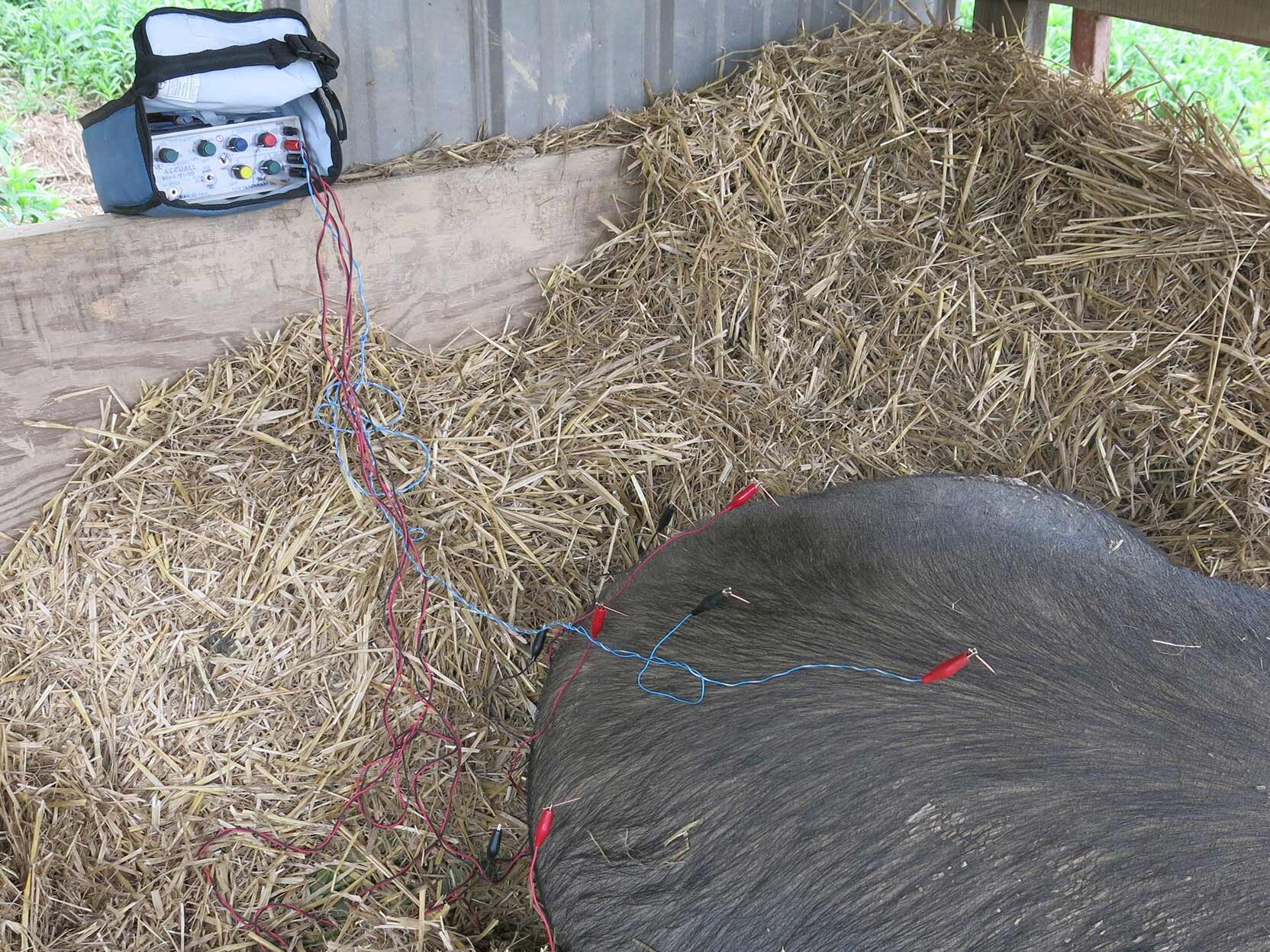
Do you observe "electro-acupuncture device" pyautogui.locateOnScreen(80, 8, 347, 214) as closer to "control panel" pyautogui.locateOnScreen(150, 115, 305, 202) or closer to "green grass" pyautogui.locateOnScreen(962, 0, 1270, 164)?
"control panel" pyautogui.locateOnScreen(150, 115, 305, 202)

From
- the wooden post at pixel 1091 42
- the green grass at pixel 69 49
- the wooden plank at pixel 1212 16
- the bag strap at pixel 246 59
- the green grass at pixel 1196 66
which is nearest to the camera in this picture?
the bag strap at pixel 246 59

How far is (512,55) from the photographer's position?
2.55m

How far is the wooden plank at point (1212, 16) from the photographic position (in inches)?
92.7

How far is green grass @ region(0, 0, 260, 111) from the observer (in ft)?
12.8

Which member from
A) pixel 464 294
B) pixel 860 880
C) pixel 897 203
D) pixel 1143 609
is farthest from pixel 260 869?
Answer: pixel 897 203

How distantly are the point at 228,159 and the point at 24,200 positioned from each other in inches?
62.7

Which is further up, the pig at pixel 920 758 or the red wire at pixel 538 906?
the pig at pixel 920 758

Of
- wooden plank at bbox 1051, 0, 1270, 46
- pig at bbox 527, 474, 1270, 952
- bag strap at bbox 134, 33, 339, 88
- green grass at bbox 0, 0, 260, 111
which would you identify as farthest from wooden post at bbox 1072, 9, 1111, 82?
green grass at bbox 0, 0, 260, 111

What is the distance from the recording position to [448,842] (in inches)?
74.8

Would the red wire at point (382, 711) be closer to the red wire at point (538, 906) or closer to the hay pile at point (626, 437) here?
the hay pile at point (626, 437)

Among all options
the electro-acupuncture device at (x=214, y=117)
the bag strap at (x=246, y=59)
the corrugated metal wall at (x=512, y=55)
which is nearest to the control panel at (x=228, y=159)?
the electro-acupuncture device at (x=214, y=117)

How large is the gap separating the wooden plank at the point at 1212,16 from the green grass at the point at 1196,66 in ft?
5.30

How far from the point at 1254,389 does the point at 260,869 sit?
2.24 m

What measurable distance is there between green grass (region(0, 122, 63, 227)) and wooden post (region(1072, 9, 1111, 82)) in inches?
127
